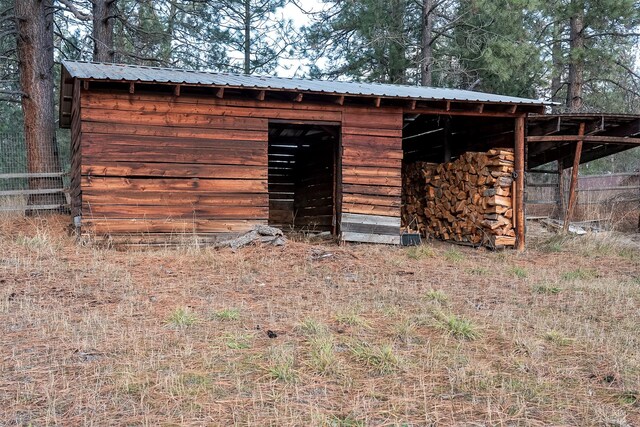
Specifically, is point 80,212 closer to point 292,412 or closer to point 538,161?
point 292,412

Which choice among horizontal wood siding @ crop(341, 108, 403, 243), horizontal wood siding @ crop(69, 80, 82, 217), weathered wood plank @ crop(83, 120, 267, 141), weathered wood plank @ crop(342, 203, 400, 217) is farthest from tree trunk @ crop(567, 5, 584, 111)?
horizontal wood siding @ crop(69, 80, 82, 217)

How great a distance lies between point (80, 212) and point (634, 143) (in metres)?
11.8

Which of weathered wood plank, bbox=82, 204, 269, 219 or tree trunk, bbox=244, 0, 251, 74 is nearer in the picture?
weathered wood plank, bbox=82, 204, 269, 219

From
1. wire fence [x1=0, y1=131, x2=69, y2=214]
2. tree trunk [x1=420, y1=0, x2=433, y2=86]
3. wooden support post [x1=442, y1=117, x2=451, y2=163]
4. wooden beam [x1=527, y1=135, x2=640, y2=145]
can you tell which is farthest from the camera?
tree trunk [x1=420, y1=0, x2=433, y2=86]

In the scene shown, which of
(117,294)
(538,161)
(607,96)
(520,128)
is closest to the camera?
(117,294)

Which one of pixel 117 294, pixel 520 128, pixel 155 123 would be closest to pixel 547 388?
pixel 117 294

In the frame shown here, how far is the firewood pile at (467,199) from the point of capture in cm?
1070

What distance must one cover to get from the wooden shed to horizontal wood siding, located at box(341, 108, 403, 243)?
19 mm

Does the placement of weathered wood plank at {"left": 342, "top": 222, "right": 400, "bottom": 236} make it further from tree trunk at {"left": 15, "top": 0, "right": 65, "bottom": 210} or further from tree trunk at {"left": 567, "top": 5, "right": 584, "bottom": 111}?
tree trunk at {"left": 567, "top": 5, "right": 584, "bottom": 111}

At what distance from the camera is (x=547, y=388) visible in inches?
133

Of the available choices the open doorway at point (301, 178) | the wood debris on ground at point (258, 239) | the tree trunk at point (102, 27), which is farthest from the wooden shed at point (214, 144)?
the tree trunk at point (102, 27)

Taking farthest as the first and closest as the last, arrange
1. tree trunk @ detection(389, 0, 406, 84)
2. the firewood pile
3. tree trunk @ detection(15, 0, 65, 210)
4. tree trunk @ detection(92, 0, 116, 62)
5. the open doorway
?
tree trunk @ detection(389, 0, 406, 84)
tree trunk @ detection(92, 0, 116, 62)
the open doorway
tree trunk @ detection(15, 0, 65, 210)
the firewood pile

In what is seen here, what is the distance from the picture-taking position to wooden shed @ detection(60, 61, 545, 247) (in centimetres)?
873

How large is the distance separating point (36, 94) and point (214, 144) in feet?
19.7
